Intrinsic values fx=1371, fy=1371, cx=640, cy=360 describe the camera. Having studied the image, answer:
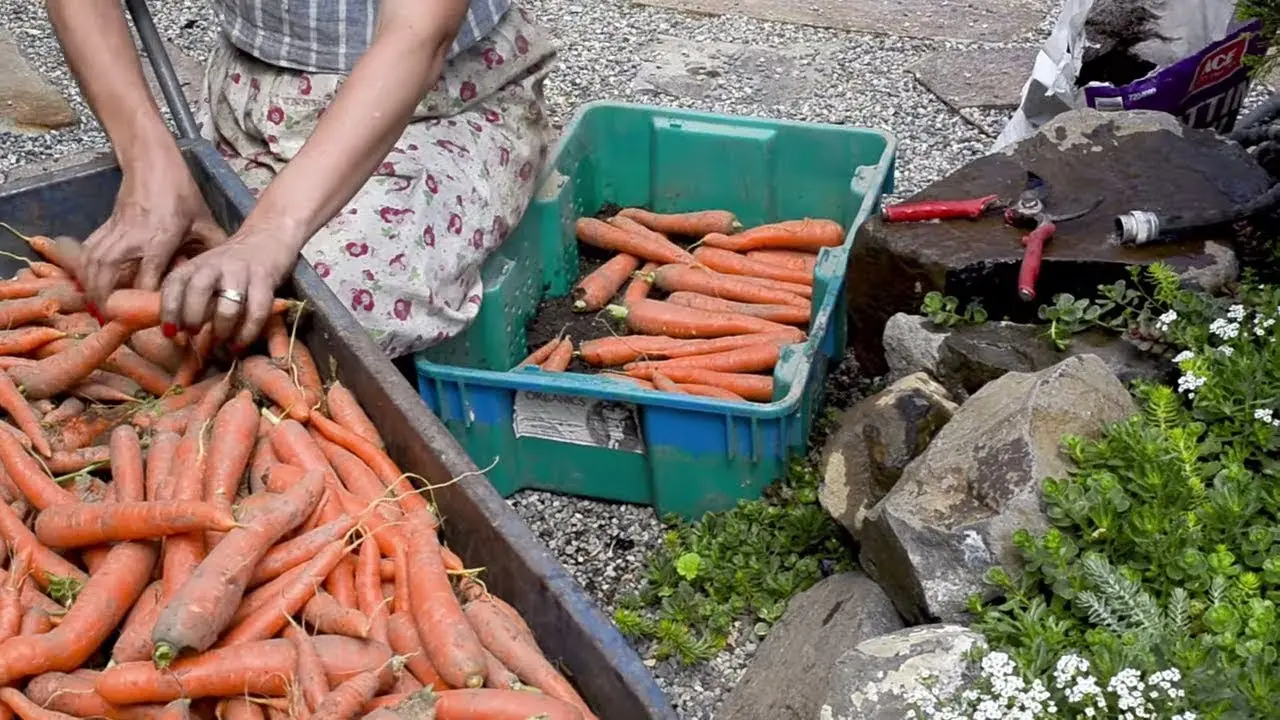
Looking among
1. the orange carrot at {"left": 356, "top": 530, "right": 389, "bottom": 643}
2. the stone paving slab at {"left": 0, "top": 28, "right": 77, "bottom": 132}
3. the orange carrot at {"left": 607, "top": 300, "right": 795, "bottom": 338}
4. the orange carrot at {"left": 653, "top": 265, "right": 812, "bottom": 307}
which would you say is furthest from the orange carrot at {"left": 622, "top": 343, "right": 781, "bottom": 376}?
the stone paving slab at {"left": 0, "top": 28, "right": 77, "bottom": 132}

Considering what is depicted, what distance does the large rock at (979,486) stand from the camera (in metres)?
2.38

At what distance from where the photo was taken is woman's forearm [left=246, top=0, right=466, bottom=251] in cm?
229

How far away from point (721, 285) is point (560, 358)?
53cm

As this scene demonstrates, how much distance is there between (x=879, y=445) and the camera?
279cm

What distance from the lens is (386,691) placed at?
→ 5.71ft

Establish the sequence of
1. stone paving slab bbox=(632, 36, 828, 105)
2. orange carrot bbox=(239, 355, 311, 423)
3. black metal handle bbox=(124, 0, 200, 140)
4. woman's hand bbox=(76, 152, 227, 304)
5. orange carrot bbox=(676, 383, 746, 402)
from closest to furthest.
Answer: orange carrot bbox=(239, 355, 311, 423), woman's hand bbox=(76, 152, 227, 304), black metal handle bbox=(124, 0, 200, 140), orange carrot bbox=(676, 383, 746, 402), stone paving slab bbox=(632, 36, 828, 105)

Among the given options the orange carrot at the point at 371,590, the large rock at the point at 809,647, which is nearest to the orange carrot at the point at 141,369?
the orange carrot at the point at 371,590

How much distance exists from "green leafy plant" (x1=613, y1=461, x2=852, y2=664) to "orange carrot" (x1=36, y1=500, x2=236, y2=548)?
1147mm

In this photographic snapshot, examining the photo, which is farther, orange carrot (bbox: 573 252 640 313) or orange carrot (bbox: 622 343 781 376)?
orange carrot (bbox: 573 252 640 313)

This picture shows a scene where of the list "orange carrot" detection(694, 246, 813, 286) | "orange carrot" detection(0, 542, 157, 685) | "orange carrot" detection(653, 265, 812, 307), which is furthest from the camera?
"orange carrot" detection(694, 246, 813, 286)

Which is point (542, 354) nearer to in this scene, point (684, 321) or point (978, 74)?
point (684, 321)

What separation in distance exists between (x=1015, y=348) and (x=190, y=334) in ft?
5.46

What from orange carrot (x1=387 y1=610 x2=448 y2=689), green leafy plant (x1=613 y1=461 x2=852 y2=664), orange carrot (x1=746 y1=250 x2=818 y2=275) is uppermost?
orange carrot (x1=387 y1=610 x2=448 y2=689)

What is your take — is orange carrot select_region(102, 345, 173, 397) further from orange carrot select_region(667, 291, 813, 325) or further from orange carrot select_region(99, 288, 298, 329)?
orange carrot select_region(667, 291, 813, 325)
